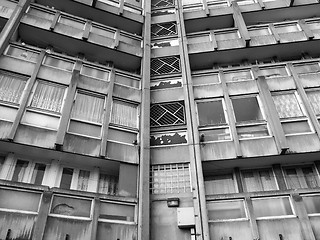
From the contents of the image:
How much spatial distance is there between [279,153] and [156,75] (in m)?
6.60

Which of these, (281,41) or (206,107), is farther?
(281,41)

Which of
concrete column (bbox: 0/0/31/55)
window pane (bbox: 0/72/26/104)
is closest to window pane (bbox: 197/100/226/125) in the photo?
window pane (bbox: 0/72/26/104)

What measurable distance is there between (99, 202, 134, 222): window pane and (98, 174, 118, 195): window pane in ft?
3.66

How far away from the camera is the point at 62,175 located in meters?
9.85

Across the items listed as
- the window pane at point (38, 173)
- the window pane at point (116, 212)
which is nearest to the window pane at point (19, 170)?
the window pane at point (38, 173)

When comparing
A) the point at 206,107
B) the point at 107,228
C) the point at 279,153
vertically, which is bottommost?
the point at 107,228

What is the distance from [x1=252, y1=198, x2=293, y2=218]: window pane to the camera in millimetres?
8961

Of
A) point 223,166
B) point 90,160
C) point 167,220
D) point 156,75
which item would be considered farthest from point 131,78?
point 167,220

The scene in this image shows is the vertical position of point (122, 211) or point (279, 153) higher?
point (279, 153)

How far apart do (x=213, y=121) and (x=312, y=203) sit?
4580 mm

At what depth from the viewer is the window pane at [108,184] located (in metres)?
10.1

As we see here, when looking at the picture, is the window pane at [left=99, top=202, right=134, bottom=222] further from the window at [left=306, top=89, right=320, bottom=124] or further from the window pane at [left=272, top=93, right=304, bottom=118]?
the window at [left=306, top=89, right=320, bottom=124]

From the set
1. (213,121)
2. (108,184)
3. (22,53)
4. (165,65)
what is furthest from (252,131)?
(22,53)

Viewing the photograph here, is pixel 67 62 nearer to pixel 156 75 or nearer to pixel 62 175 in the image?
pixel 156 75
